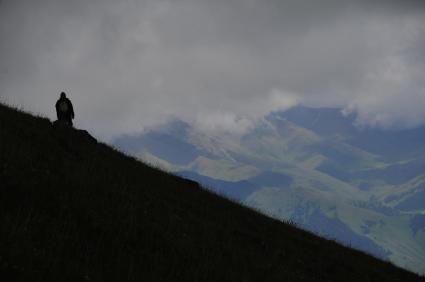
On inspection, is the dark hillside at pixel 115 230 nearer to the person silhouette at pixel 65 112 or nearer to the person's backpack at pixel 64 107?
the person silhouette at pixel 65 112

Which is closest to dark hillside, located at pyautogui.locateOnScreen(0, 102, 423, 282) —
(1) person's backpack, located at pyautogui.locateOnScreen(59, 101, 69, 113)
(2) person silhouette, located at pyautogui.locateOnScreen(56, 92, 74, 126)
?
(2) person silhouette, located at pyautogui.locateOnScreen(56, 92, 74, 126)

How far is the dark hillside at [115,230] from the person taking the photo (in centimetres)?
872

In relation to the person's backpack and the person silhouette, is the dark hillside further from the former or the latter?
the person's backpack

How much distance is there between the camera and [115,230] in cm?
1091

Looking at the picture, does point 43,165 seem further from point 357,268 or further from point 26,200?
point 357,268

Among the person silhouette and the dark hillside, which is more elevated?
the person silhouette

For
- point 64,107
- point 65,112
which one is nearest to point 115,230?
point 65,112

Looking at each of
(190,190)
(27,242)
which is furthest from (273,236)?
(27,242)

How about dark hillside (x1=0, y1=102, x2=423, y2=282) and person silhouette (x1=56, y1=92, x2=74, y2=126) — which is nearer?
dark hillside (x1=0, y1=102, x2=423, y2=282)

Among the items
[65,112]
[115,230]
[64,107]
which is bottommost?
[115,230]

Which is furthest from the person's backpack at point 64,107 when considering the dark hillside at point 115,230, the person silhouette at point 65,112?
the dark hillside at point 115,230

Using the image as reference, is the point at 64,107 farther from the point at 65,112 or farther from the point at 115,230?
the point at 115,230

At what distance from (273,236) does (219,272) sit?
9322mm

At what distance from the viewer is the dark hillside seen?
343 inches
